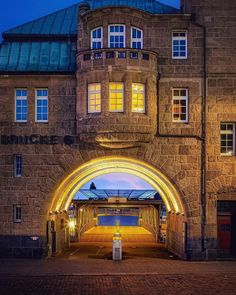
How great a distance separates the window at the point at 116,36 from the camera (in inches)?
1209

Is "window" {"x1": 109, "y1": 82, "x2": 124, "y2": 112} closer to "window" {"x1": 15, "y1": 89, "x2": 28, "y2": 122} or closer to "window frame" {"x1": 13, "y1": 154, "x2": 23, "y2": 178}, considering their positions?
"window" {"x1": 15, "y1": 89, "x2": 28, "y2": 122}

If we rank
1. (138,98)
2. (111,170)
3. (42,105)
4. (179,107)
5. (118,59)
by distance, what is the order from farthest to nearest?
(111,170), (42,105), (179,107), (138,98), (118,59)

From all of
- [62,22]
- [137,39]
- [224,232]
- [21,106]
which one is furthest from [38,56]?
[224,232]

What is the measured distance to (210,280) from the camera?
23.7 metres

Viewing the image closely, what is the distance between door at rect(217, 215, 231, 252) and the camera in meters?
31.6

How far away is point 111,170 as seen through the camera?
4294 cm

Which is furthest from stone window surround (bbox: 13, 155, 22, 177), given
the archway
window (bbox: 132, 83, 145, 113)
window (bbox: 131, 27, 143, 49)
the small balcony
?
window (bbox: 131, 27, 143, 49)

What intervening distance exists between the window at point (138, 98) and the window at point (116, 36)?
2308 mm

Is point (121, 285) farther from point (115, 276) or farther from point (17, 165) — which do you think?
point (17, 165)

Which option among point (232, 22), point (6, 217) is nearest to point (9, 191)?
point (6, 217)

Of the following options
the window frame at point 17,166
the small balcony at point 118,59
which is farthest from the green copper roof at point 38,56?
the window frame at point 17,166

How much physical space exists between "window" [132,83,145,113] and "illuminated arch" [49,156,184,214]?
9.13ft

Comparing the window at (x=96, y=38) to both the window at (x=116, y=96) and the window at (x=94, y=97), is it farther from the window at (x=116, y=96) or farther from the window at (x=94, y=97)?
the window at (x=116, y=96)

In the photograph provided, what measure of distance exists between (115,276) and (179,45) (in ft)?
43.2
